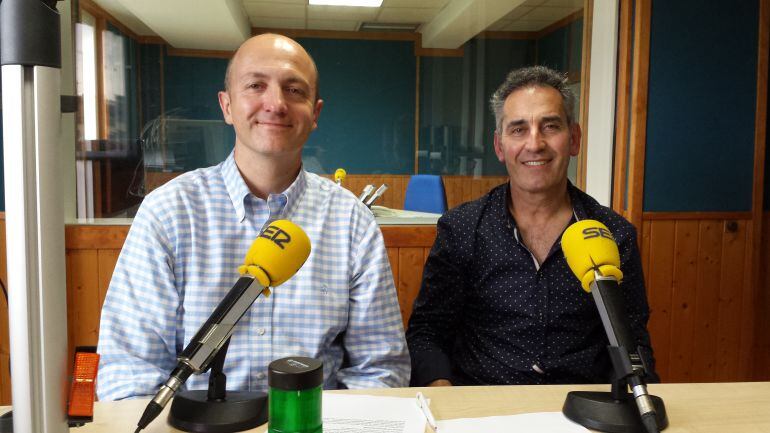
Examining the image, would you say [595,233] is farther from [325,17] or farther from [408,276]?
[325,17]

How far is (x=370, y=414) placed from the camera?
3.29 feet

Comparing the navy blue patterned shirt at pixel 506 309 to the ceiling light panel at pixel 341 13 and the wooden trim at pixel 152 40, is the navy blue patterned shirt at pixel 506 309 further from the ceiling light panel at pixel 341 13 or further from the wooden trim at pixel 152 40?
the ceiling light panel at pixel 341 13

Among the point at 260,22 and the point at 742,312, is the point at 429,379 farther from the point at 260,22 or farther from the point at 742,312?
the point at 260,22

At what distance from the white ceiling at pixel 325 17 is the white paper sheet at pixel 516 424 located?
332 cm

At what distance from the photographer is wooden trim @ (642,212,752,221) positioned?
119 inches

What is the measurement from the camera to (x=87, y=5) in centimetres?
292

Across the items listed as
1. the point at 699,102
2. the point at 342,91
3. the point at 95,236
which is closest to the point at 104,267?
the point at 95,236

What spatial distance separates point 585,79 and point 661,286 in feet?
3.62

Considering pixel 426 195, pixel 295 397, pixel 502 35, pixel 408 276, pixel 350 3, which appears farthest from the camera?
pixel 502 35

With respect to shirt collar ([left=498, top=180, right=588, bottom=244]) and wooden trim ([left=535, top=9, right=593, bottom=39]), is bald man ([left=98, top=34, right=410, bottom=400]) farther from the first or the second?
wooden trim ([left=535, top=9, right=593, bottom=39])

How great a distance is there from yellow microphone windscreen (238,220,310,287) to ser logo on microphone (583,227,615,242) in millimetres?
412

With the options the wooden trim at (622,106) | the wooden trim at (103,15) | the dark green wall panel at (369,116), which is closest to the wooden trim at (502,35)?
the dark green wall panel at (369,116)

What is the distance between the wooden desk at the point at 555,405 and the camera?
966 mm

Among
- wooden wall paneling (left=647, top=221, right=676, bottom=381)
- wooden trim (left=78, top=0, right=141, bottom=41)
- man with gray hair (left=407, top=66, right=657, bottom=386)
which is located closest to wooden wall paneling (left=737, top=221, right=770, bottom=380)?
wooden wall paneling (left=647, top=221, right=676, bottom=381)
